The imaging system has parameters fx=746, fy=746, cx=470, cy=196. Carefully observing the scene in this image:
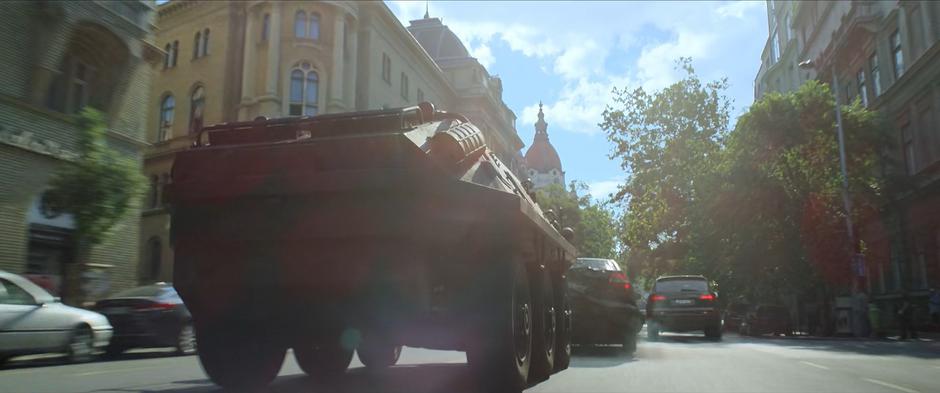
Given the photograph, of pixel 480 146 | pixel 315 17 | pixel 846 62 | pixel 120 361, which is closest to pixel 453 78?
pixel 315 17

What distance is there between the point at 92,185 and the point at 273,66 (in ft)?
65.5

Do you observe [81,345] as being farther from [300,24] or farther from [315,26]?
[315,26]

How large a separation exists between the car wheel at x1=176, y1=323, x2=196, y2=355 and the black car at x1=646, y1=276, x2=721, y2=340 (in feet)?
36.6

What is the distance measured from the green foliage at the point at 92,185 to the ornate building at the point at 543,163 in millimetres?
123619

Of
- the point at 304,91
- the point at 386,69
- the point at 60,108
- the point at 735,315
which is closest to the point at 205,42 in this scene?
the point at 304,91

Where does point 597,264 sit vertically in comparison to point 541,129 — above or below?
below

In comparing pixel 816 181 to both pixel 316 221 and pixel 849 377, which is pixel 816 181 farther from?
pixel 316 221

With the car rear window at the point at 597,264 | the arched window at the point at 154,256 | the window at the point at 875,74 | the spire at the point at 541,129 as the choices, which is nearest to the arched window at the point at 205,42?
the arched window at the point at 154,256

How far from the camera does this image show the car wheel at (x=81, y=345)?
35.2ft

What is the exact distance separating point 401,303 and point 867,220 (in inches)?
1055

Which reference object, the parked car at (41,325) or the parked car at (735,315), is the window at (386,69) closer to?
the parked car at (735,315)

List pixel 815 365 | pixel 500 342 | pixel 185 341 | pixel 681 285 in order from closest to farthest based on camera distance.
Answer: pixel 500 342
pixel 815 365
pixel 185 341
pixel 681 285

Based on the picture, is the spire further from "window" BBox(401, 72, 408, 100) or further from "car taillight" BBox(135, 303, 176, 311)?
"car taillight" BBox(135, 303, 176, 311)

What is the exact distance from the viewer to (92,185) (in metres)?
14.1
